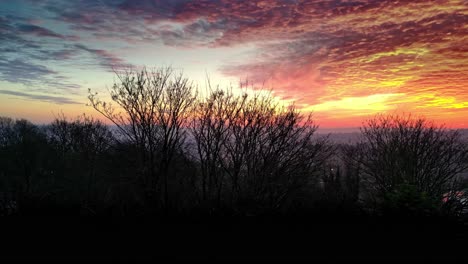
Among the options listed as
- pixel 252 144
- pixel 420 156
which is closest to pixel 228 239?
pixel 252 144

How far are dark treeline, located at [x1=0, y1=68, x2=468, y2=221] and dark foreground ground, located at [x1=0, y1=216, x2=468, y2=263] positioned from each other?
1.11 feet

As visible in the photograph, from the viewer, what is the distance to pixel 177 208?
219 inches

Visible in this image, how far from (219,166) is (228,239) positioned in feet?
52.0

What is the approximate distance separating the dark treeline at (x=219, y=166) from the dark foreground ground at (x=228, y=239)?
0.34m

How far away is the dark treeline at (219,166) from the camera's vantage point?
5.99 metres

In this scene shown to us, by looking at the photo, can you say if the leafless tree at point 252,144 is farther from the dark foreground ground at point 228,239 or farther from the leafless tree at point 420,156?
the dark foreground ground at point 228,239

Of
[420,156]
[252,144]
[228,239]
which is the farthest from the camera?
[420,156]

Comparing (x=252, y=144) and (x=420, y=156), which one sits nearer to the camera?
(x=252, y=144)

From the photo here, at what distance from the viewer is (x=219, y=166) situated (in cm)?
2052

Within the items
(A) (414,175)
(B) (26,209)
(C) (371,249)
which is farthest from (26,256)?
(A) (414,175)

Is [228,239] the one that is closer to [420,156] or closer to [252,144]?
[252,144]

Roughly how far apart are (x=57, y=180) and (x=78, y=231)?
3921 cm

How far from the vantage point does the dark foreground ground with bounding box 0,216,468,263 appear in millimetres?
4262

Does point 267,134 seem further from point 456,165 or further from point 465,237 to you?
point 456,165
